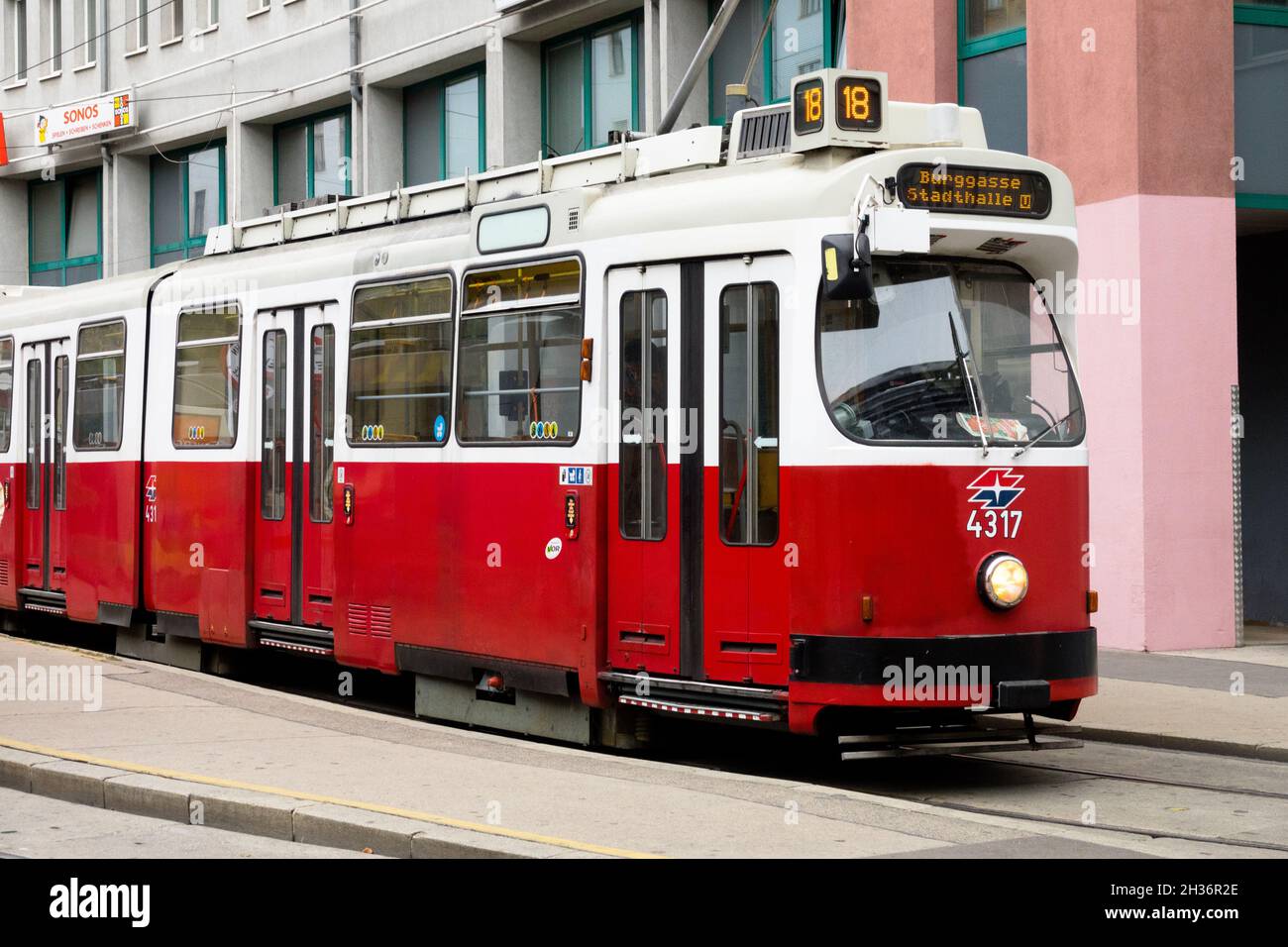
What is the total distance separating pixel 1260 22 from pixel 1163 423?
4.32 metres

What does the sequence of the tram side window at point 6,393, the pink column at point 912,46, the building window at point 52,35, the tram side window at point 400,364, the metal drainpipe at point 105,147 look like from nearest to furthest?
the tram side window at point 400,364 → the tram side window at point 6,393 → the pink column at point 912,46 → the metal drainpipe at point 105,147 → the building window at point 52,35

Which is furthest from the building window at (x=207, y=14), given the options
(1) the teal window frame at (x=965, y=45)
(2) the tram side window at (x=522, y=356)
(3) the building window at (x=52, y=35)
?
(2) the tram side window at (x=522, y=356)

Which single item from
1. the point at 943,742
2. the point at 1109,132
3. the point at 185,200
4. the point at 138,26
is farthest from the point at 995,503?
the point at 138,26

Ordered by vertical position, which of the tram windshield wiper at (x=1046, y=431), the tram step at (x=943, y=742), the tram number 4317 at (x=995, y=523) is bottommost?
the tram step at (x=943, y=742)

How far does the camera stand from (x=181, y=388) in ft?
50.9

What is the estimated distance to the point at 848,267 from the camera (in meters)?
9.32

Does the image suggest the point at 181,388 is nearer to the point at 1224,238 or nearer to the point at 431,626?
the point at 431,626

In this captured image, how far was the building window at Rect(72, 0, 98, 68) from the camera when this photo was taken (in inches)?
1438

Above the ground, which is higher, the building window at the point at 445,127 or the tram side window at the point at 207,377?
the building window at the point at 445,127

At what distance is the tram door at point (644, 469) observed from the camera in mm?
10266

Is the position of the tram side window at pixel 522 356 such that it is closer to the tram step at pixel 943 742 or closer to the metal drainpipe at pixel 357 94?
the tram step at pixel 943 742

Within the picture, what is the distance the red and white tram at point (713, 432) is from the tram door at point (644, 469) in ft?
0.07

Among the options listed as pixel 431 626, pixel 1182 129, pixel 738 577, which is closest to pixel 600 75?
pixel 1182 129

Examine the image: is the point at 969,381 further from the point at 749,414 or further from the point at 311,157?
the point at 311,157
